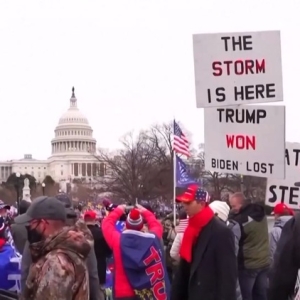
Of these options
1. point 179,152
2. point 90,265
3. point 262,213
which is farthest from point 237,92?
point 179,152

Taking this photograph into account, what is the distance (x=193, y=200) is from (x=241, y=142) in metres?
1.56

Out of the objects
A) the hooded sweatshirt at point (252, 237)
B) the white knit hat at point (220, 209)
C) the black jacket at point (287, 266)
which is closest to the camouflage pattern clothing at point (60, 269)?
the black jacket at point (287, 266)

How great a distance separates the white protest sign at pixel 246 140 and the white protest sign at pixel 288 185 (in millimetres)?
297

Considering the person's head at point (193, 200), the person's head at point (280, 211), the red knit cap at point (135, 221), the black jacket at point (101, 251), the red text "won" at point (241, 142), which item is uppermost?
the red text "won" at point (241, 142)

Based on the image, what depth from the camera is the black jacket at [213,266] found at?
15.9 feet

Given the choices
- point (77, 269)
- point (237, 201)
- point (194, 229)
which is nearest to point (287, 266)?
point (194, 229)

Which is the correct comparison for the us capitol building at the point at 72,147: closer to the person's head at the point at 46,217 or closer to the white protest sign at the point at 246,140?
the white protest sign at the point at 246,140

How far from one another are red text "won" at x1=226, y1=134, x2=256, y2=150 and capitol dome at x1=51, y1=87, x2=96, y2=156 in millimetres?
119255

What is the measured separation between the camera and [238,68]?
6.40 m

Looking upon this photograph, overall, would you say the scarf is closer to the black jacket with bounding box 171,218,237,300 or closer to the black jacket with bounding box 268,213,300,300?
the black jacket with bounding box 171,218,237,300

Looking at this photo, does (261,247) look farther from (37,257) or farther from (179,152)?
(179,152)

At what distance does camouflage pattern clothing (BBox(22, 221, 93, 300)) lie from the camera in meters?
3.02

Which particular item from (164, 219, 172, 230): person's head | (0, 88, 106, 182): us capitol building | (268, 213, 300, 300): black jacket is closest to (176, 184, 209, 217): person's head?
(268, 213, 300, 300): black jacket

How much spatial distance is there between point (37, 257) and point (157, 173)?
53899mm
